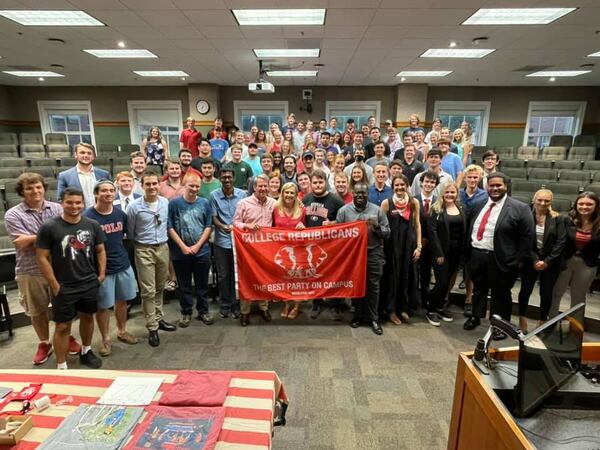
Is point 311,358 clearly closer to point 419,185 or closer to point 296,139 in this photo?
point 419,185

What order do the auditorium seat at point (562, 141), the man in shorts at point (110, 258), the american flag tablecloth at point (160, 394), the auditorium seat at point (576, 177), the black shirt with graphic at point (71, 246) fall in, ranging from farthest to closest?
the auditorium seat at point (562, 141) < the auditorium seat at point (576, 177) < the man in shorts at point (110, 258) < the black shirt with graphic at point (71, 246) < the american flag tablecloth at point (160, 394)

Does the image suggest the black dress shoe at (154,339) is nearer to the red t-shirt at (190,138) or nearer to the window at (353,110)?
the red t-shirt at (190,138)

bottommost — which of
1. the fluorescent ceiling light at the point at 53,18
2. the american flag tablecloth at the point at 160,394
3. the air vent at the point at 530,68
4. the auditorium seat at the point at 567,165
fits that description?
the american flag tablecloth at the point at 160,394

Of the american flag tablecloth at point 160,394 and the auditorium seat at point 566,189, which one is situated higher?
the auditorium seat at point 566,189

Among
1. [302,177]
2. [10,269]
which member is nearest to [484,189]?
[302,177]

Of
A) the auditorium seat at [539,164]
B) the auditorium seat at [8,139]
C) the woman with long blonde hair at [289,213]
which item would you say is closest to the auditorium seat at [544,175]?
the auditorium seat at [539,164]

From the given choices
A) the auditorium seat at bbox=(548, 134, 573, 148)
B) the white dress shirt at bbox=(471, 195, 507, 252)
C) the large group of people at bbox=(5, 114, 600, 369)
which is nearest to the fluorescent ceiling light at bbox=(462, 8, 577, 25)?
the large group of people at bbox=(5, 114, 600, 369)

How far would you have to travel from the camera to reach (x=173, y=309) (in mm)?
3992

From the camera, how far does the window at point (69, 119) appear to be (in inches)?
448

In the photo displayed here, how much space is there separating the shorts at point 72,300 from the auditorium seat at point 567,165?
1011 centimetres

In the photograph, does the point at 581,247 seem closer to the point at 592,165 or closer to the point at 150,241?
the point at 150,241

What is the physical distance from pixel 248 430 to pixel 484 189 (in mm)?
3743

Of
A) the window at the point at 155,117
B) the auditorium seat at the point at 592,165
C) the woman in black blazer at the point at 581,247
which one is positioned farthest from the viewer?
the window at the point at 155,117

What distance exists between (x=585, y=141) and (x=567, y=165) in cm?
294
